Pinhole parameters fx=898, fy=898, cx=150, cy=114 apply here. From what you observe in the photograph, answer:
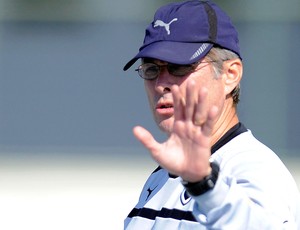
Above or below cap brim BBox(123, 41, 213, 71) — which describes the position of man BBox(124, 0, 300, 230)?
below

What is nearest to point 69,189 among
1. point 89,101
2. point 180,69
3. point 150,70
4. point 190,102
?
point 89,101

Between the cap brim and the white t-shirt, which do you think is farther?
the cap brim

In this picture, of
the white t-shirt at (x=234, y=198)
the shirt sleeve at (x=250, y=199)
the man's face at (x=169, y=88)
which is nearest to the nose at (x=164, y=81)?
the man's face at (x=169, y=88)

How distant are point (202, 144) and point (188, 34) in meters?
0.59

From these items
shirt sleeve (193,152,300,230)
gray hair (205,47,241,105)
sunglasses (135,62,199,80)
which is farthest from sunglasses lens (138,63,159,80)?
shirt sleeve (193,152,300,230)

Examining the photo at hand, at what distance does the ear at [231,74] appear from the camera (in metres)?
2.49

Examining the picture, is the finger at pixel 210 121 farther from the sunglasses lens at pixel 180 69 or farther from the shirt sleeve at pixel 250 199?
the sunglasses lens at pixel 180 69

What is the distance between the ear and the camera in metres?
2.49

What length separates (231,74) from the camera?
2.51 meters

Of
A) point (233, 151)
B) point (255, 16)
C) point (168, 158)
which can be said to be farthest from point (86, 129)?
point (168, 158)

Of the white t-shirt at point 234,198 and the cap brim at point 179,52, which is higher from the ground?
the cap brim at point 179,52

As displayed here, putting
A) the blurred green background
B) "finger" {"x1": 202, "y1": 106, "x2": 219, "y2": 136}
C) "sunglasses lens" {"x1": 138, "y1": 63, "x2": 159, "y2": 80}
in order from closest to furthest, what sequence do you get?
"finger" {"x1": 202, "y1": 106, "x2": 219, "y2": 136}
"sunglasses lens" {"x1": 138, "y1": 63, "x2": 159, "y2": 80}
the blurred green background

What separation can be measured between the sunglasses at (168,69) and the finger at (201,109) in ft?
1.65

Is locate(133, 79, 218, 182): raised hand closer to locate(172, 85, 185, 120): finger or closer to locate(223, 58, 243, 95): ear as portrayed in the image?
locate(172, 85, 185, 120): finger
